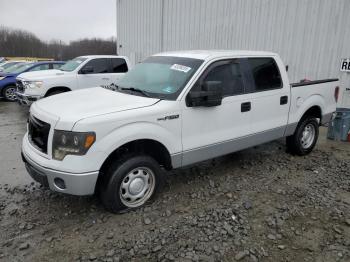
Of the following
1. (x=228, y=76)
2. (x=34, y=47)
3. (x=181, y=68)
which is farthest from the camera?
(x=34, y=47)

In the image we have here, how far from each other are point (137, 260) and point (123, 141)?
1.18 metres

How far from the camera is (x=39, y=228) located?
3256mm

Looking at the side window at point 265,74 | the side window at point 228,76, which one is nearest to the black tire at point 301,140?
the side window at point 265,74

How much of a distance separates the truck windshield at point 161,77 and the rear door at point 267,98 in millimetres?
1026

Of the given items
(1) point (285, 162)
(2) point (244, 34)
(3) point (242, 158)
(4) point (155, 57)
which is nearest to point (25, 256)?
(4) point (155, 57)

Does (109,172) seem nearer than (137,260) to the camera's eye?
No

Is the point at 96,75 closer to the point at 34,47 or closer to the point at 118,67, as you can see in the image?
the point at 118,67

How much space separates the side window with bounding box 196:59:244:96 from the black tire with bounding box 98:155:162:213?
52.2 inches

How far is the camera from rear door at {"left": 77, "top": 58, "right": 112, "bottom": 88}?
364 inches

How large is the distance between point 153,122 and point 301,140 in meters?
3.29

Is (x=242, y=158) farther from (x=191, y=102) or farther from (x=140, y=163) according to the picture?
(x=140, y=163)

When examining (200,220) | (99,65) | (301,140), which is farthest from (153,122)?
(99,65)

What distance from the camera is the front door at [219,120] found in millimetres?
3740

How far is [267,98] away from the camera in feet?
14.7
